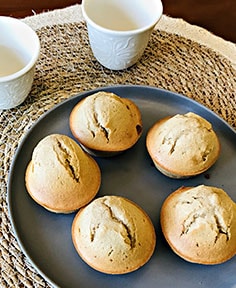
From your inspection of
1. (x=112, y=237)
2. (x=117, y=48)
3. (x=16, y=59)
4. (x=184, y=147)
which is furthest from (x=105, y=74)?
(x=112, y=237)

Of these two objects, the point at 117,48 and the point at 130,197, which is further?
the point at 117,48

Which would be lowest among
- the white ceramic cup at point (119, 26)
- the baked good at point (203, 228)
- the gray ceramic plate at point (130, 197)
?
the gray ceramic plate at point (130, 197)

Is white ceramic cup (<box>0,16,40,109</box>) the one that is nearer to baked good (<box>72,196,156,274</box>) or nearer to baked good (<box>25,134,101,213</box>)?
baked good (<box>25,134,101,213</box>)

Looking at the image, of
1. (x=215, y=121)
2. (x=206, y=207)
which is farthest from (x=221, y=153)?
(x=206, y=207)

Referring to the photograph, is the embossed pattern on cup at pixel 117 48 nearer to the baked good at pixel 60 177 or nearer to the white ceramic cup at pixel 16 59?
the white ceramic cup at pixel 16 59

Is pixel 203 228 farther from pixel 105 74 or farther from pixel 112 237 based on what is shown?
pixel 105 74

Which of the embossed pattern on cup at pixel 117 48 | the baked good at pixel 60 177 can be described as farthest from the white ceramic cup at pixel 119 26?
the baked good at pixel 60 177
